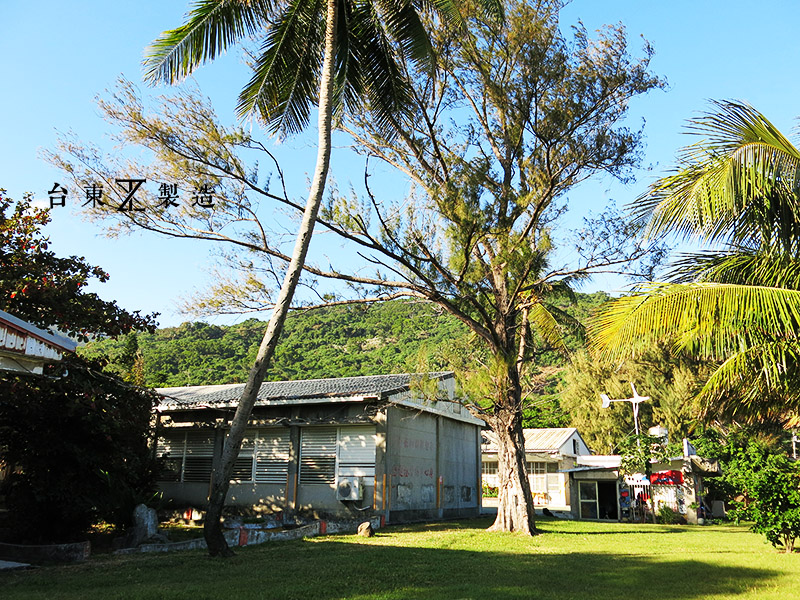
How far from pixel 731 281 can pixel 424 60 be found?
7506 mm

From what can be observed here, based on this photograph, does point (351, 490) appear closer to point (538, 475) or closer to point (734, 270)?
point (734, 270)

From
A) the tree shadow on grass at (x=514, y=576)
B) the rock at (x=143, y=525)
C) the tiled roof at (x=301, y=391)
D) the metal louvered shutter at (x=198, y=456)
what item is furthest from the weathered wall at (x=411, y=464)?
the rock at (x=143, y=525)

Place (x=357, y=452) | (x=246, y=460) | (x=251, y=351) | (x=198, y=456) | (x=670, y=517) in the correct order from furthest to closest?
(x=251, y=351) < (x=670, y=517) < (x=198, y=456) < (x=246, y=460) < (x=357, y=452)

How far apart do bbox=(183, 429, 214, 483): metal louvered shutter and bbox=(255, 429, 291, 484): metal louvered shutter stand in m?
1.79

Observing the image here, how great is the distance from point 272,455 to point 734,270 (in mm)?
13557

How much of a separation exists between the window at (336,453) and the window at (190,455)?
339 centimetres

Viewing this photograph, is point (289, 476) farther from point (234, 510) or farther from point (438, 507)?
point (438, 507)

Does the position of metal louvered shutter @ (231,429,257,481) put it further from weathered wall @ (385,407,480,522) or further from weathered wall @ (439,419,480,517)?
weathered wall @ (439,419,480,517)

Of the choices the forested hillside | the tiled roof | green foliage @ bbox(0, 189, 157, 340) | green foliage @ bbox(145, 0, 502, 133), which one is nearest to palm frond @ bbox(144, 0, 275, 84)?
green foliage @ bbox(145, 0, 502, 133)

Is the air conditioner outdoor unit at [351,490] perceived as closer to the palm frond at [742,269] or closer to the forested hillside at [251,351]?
the palm frond at [742,269]

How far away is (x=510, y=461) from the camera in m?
16.3

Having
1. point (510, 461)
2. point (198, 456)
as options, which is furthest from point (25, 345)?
point (198, 456)

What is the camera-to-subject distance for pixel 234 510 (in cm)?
1850

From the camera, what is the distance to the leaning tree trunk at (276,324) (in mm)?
10416
